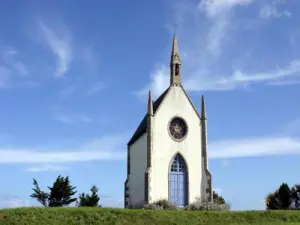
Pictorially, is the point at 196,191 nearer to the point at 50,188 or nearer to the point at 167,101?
the point at 167,101

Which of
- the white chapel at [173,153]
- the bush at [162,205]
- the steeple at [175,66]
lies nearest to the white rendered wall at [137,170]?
the white chapel at [173,153]

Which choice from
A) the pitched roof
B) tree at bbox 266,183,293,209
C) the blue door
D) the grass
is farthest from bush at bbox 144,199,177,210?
tree at bbox 266,183,293,209

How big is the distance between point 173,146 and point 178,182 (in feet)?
11.4

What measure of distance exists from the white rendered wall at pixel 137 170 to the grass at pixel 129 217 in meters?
10.3

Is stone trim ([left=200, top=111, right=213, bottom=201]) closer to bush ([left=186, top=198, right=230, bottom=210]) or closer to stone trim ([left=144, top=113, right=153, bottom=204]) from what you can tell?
bush ([left=186, top=198, right=230, bottom=210])

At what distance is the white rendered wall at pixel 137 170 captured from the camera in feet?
146

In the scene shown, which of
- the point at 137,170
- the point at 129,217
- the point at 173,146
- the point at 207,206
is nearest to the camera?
the point at 129,217

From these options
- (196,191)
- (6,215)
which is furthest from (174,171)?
(6,215)

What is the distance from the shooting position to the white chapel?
141 feet

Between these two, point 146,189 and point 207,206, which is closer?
point 207,206

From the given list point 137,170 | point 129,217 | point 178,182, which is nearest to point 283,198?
point 178,182

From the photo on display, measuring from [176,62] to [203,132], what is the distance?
7.93 m

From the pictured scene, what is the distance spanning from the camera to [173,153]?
4419 centimetres

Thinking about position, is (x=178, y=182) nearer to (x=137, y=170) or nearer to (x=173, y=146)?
(x=173, y=146)
